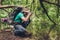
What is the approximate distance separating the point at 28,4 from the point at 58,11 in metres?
0.84

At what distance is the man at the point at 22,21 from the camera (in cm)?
547

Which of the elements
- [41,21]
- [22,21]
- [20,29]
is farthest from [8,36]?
[41,21]

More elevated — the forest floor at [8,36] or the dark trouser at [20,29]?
the dark trouser at [20,29]

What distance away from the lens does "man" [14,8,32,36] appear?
5468 mm

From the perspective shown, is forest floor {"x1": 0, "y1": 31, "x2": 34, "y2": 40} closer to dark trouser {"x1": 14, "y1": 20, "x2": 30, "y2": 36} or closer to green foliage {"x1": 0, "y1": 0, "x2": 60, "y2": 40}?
dark trouser {"x1": 14, "y1": 20, "x2": 30, "y2": 36}

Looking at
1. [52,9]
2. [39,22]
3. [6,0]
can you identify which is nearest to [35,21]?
[39,22]

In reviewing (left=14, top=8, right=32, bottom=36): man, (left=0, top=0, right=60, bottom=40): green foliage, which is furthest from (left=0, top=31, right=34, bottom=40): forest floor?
(left=0, top=0, right=60, bottom=40): green foliage

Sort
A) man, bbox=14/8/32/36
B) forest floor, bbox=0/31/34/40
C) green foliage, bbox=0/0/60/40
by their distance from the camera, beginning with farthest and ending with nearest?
green foliage, bbox=0/0/60/40 < forest floor, bbox=0/31/34/40 < man, bbox=14/8/32/36

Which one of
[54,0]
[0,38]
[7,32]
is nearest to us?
[0,38]

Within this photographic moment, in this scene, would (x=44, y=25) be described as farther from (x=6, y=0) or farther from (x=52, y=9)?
(x=6, y=0)

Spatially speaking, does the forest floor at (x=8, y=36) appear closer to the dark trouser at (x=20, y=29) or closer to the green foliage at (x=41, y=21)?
the dark trouser at (x=20, y=29)

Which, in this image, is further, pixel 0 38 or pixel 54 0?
pixel 54 0

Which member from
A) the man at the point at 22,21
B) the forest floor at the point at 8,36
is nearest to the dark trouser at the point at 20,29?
the man at the point at 22,21

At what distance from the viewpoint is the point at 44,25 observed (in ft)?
21.1
